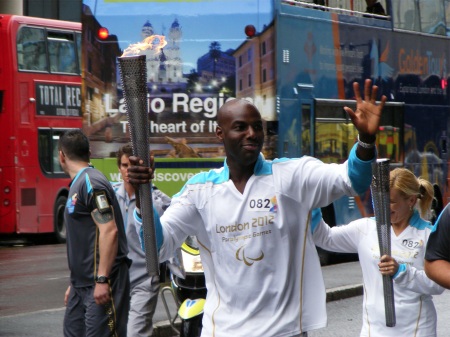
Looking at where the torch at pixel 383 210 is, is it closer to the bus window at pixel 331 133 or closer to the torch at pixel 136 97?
the torch at pixel 136 97

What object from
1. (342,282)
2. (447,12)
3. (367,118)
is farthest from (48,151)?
(367,118)

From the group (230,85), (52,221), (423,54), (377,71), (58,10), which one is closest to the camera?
(230,85)

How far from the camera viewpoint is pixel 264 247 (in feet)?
14.6

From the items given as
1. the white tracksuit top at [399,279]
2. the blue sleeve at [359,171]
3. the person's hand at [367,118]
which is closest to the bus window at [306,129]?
the white tracksuit top at [399,279]

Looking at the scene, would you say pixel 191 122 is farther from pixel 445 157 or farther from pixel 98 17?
pixel 445 157

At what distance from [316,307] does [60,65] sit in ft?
63.5

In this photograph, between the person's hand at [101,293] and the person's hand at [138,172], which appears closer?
the person's hand at [138,172]

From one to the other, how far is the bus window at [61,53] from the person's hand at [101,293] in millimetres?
17085

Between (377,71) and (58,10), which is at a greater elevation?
(58,10)

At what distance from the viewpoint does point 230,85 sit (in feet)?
44.3

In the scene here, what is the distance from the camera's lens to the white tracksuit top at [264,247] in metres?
4.45

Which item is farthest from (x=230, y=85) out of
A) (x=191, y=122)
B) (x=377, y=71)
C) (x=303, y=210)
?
(x=303, y=210)

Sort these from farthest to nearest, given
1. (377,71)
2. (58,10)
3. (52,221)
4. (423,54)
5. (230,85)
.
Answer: (58,10)
(52,221)
(423,54)
(377,71)
(230,85)

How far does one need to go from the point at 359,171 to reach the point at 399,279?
134 centimetres
